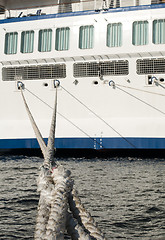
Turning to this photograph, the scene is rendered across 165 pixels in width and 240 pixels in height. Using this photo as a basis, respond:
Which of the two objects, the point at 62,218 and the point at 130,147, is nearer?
the point at 62,218

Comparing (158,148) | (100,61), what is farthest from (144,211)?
(100,61)

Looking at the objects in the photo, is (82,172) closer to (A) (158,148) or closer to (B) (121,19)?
(A) (158,148)

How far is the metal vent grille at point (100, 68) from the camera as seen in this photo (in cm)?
1708

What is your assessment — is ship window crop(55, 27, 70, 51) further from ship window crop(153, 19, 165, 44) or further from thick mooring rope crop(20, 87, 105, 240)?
thick mooring rope crop(20, 87, 105, 240)

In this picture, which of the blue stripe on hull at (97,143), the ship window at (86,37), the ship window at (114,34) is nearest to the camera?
the blue stripe on hull at (97,143)

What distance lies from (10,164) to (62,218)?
12531mm

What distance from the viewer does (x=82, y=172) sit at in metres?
13.4

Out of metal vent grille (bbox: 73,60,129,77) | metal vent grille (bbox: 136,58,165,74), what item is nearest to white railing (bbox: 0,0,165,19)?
metal vent grille (bbox: 73,60,129,77)

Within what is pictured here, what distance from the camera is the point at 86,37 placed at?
17.6 m

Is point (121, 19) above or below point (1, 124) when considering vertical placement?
above

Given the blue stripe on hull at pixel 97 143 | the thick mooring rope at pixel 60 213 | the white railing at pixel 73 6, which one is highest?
the white railing at pixel 73 6

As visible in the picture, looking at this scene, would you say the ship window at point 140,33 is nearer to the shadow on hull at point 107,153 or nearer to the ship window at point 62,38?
the ship window at point 62,38

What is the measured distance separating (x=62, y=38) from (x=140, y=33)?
328 cm

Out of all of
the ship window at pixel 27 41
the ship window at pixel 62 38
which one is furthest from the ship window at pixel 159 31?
the ship window at pixel 27 41
